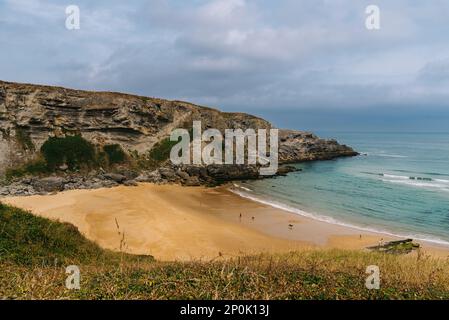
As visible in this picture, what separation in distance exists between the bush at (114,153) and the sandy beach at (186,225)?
11.0 meters

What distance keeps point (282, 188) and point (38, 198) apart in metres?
32.8

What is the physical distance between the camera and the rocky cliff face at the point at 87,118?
175 feet

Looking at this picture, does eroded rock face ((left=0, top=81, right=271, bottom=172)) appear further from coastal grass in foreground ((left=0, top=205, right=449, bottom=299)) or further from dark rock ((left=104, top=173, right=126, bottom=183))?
coastal grass in foreground ((left=0, top=205, right=449, bottom=299))

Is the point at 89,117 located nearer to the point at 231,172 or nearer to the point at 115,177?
the point at 115,177

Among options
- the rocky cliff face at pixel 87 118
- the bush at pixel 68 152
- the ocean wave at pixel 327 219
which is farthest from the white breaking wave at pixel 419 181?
the bush at pixel 68 152

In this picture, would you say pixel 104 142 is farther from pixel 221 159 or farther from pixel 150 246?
pixel 150 246

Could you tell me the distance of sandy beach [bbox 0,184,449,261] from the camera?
28.6 m

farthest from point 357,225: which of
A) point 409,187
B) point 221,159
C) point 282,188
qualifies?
point 221,159

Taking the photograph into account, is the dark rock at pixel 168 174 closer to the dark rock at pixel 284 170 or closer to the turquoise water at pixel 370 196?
the turquoise water at pixel 370 196

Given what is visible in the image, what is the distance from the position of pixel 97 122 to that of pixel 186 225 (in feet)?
109

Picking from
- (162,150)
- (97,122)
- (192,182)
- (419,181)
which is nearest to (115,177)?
(192,182)

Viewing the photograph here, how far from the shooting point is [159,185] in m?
54.4

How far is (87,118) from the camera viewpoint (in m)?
59.6
